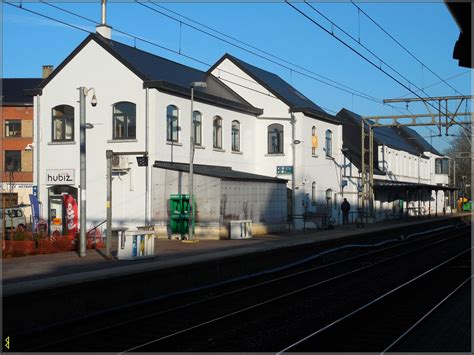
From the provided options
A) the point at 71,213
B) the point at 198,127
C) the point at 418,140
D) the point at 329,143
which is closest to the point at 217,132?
the point at 198,127

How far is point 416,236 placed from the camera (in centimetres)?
4041

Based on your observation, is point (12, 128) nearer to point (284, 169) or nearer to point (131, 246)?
point (284, 169)

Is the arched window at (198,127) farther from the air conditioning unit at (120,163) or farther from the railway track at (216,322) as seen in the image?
the railway track at (216,322)

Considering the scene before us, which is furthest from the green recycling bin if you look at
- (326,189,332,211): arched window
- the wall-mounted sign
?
(326,189,332,211): arched window

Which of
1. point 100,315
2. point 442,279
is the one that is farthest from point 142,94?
point 100,315

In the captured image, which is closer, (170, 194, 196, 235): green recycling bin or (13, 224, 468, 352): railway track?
(13, 224, 468, 352): railway track

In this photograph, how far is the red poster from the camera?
79.9 ft

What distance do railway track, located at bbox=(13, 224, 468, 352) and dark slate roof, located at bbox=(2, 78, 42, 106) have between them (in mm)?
46783

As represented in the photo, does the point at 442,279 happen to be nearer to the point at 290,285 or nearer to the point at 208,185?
the point at 290,285

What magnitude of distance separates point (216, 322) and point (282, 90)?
107 ft

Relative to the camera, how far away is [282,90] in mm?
43062

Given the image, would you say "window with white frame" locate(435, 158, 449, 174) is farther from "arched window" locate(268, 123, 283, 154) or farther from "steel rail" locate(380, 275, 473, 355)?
"steel rail" locate(380, 275, 473, 355)

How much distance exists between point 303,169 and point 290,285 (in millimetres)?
22878

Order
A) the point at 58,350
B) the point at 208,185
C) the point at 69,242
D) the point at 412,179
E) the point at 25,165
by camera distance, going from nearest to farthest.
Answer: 1. the point at 58,350
2. the point at 69,242
3. the point at 208,185
4. the point at 25,165
5. the point at 412,179
